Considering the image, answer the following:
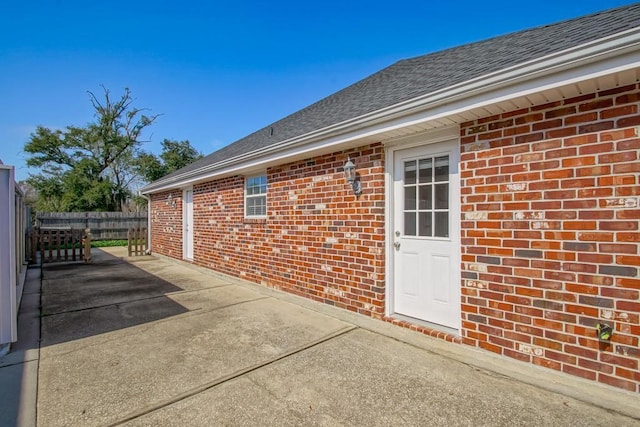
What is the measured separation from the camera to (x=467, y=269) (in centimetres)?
335

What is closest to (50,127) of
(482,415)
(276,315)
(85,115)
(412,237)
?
(85,115)

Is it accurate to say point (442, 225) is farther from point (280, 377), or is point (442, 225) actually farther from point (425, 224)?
point (280, 377)

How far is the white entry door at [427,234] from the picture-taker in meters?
3.59

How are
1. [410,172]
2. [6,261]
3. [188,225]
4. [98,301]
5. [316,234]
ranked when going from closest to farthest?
1. [6,261]
2. [410,172]
3. [316,234]
4. [98,301]
5. [188,225]

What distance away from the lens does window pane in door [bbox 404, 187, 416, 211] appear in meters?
4.01

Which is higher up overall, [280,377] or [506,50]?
[506,50]

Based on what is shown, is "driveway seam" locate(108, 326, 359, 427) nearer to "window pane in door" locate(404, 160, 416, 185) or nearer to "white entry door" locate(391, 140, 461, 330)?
"white entry door" locate(391, 140, 461, 330)

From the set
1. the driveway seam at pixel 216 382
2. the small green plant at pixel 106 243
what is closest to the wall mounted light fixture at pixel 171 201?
the small green plant at pixel 106 243

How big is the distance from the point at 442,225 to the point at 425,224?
23 cm

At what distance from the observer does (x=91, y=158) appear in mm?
22297

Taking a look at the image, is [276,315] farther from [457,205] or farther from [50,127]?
[50,127]

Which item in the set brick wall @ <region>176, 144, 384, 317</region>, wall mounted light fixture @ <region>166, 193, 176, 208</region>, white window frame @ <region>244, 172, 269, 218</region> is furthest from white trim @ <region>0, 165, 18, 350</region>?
wall mounted light fixture @ <region>166, 193, 176, 208</region>

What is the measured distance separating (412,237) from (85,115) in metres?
27.0

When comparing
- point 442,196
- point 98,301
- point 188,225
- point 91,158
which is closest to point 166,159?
point 91,158
